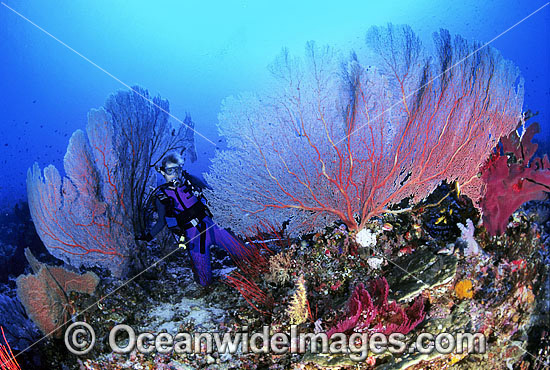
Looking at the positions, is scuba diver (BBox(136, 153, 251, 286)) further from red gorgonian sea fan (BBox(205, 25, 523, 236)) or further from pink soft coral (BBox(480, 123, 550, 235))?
pink soft coral (BBox(480, 123, 550, 235))

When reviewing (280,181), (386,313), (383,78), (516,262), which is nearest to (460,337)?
(386,313)

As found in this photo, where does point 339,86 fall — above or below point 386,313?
above

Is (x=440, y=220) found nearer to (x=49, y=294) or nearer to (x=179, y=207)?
(x=179, y=207)

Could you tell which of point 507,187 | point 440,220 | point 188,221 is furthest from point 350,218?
point 188,221

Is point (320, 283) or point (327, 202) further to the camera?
point (327, 202)

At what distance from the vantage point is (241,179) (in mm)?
3701

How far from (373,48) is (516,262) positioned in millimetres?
2963

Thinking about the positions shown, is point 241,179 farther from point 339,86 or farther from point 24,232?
point 24,232

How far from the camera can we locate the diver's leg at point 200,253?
4195mm

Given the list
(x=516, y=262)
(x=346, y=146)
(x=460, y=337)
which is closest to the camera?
(x=460, y=337)

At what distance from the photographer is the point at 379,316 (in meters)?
2.62

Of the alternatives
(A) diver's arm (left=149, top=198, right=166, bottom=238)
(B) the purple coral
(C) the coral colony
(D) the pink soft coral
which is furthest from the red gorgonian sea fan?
(B) the purple coral

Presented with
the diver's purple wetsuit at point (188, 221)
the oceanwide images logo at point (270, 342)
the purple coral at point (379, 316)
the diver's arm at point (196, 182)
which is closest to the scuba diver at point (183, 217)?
the diver's purple wetsuit at point (188, 221)

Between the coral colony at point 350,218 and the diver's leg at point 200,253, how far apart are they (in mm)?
213
